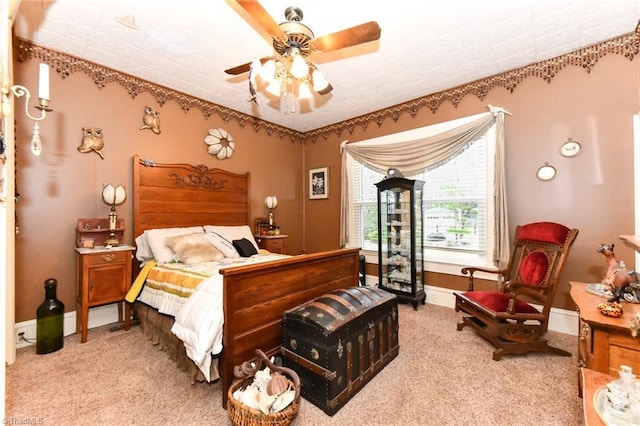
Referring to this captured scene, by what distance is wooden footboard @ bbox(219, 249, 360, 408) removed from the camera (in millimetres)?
1832

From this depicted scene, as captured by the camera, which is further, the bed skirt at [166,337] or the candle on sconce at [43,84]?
the bed skirt at [166,337]

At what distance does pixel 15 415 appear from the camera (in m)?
1.72

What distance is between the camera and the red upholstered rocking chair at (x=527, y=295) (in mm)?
2379

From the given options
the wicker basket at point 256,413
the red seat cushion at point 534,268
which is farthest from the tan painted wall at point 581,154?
the wicker basket at point 256,413

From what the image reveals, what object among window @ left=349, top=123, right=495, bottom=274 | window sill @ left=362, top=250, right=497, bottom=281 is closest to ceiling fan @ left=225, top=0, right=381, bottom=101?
window @ left=349, top=123, right=495, bottom=274

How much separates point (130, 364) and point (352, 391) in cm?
182

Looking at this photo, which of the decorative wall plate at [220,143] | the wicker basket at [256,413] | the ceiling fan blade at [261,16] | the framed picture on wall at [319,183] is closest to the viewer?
the wicker basket at [256,413]

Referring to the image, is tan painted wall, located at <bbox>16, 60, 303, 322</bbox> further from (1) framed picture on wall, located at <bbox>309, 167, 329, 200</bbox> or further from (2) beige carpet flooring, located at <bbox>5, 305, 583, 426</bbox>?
(1) framed picture on wall, located at <bbox>309, 167, 329, 200</bbox>

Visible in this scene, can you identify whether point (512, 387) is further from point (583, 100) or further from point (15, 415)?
point (15, 415)

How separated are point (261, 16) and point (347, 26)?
106cm

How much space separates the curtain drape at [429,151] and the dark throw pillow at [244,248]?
61.5 inches

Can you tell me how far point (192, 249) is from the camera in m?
2.99

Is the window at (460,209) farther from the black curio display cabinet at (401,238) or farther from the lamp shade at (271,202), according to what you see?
the lamp shade at (271,202)

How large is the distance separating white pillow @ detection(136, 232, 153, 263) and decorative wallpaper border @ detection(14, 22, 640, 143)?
172 cm
